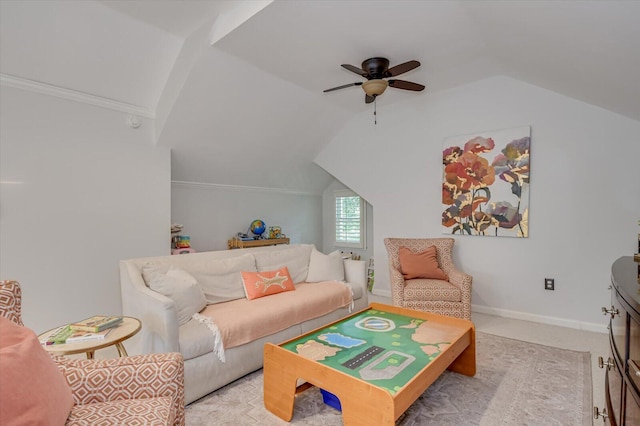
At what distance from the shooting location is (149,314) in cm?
222

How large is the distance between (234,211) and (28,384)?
4.30 m

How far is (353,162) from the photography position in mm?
5258

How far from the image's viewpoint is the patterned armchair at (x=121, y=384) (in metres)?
1.31

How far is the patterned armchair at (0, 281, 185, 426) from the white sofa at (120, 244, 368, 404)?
2.13ft

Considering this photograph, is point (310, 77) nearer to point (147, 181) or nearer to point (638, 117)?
point (147, 181)

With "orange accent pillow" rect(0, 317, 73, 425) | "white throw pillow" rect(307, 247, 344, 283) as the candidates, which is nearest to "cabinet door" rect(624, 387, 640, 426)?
"orange accent pillow" rect(0, 317, 73, 425)

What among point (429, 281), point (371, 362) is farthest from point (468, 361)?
point (429, 281)

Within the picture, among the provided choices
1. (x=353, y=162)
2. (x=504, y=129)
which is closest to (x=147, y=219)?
(x=353, y=162)

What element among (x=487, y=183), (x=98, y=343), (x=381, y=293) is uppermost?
(x=487, y=183)

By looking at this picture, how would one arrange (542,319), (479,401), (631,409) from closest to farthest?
(631,409) → (479,401) → (542,319)

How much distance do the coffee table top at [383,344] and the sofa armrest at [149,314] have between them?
74 cm

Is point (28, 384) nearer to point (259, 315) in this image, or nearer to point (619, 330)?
point (259, 315)


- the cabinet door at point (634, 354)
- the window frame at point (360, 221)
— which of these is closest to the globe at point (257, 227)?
the window frame at point (360, 221)

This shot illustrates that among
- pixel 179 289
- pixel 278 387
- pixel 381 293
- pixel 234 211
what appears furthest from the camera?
pixel 234 211
